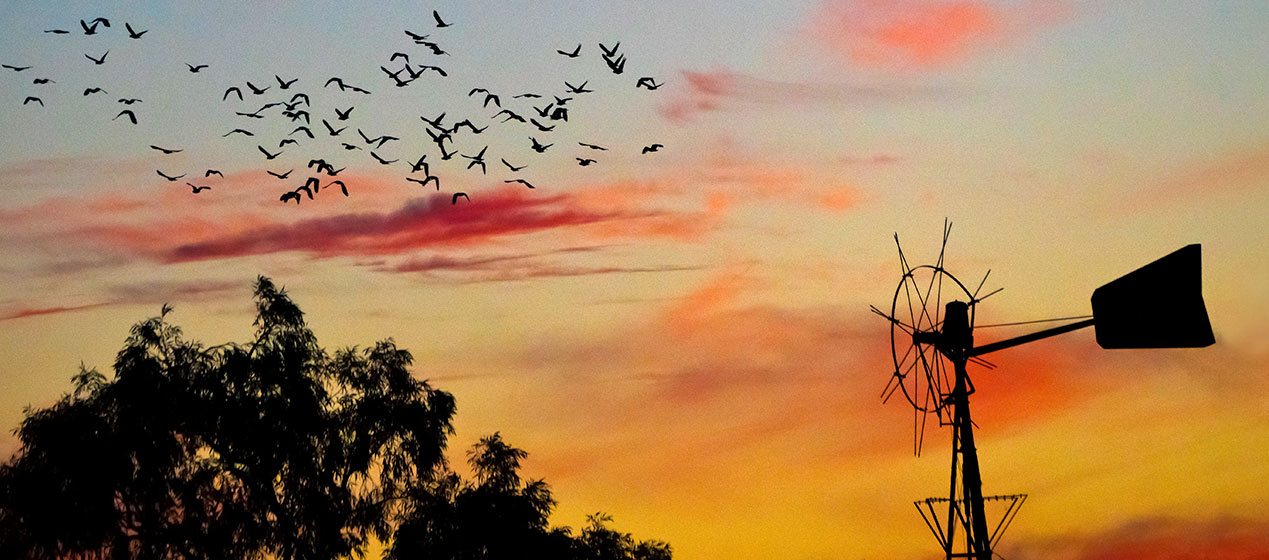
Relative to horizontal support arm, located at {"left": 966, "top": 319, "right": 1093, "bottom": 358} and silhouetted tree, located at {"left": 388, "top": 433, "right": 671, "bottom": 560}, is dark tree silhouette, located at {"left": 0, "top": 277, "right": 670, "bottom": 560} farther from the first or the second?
horizontal support arm, located at {"left": 966, "top": 319, "right": 1093, "bottom": 358}

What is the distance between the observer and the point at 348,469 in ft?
184

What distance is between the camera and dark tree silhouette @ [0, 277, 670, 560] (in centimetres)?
5172

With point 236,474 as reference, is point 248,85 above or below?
above

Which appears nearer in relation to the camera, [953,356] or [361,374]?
[953,356]

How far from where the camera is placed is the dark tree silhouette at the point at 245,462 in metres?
51.7

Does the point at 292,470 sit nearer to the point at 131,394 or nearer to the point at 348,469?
the point at 348,469

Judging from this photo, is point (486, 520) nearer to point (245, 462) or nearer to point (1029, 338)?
point (245, 462)

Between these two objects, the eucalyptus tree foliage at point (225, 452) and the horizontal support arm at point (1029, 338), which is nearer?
the horizontal support arm at point (1029, 338)

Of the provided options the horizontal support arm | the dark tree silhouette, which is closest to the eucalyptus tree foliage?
the dark tree silhouette

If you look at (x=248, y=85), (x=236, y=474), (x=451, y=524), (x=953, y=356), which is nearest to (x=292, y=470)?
(x=236, y=474)

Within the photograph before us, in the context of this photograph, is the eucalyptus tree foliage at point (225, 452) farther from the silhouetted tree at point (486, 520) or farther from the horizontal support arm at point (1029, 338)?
the horizontal support arm at point (1029, 338)

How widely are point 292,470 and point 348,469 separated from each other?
76.9 inches

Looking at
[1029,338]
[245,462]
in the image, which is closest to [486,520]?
[245,462]

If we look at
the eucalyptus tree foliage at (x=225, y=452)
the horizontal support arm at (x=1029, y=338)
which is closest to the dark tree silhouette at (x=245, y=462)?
the eucalyptus tree foliage at (x=225, y=452)
